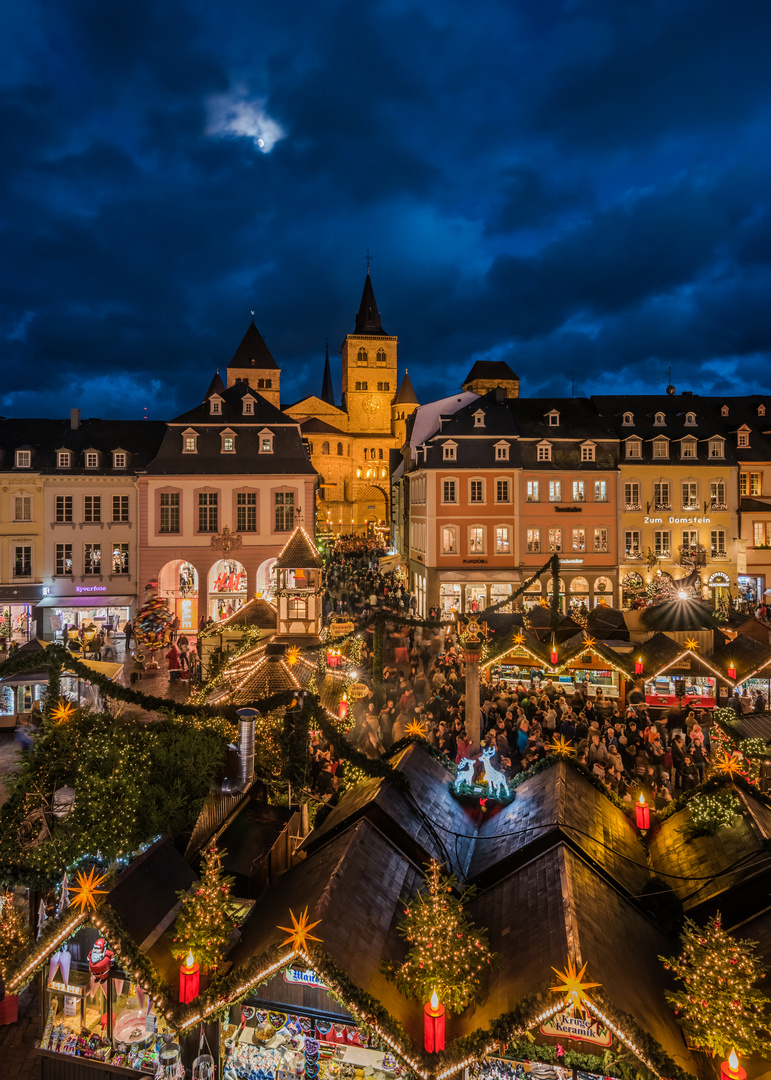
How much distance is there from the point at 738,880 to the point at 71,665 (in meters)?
9.27

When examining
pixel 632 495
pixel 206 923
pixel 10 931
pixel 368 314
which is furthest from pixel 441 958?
pixel 368 314

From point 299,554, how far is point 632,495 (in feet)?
67.8

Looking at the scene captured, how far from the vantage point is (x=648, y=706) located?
54.0 feet

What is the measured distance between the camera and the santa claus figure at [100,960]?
6.07 m

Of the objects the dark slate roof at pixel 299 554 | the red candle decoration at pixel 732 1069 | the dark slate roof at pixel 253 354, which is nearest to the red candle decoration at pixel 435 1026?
the red candle decoration at pixel 732 1069

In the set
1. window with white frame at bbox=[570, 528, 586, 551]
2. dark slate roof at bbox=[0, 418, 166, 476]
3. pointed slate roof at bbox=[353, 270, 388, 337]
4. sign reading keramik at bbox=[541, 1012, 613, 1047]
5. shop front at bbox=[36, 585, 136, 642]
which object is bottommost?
sign reading keramik at bbox=[541, 1012, 613, 1047]

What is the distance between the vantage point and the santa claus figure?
6066 millimetres

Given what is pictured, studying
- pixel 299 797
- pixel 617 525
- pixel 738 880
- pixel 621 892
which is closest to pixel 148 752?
pixel 299 797

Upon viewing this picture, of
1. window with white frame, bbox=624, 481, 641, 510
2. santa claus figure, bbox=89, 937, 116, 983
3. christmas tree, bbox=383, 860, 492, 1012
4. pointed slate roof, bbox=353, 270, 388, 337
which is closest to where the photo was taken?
christmas tree, bbox=383, 860, 492, 1012

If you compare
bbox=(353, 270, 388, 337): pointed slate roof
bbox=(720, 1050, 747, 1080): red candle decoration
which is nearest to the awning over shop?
bbox=(720, 1050, 747, 1080): red candle decoration

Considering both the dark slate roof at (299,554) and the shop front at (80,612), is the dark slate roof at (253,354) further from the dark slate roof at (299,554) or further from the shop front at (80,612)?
the dark slate roof at (299,554)

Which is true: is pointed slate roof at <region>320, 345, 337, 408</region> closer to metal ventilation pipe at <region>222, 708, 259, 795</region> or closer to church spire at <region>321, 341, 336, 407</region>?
church spire at <region>321, 341, 336, 407</region>

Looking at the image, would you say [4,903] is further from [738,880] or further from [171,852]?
[738,880]

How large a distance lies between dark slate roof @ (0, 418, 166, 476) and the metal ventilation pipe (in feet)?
72.0
